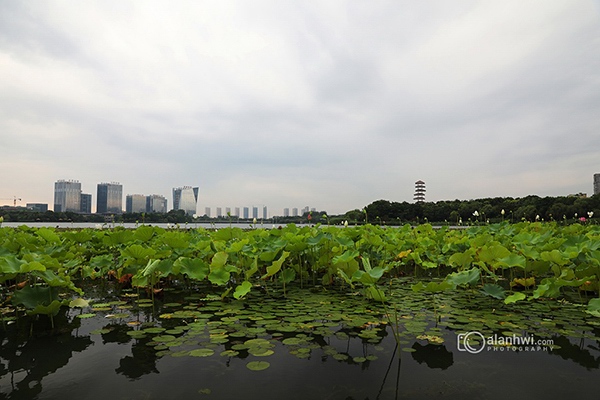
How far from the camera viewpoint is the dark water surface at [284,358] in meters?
1.46

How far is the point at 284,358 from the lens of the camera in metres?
1.79

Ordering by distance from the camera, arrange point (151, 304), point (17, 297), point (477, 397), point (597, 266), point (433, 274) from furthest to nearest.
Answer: point (433, 274) → point (151, 304) → point (597, 266) → point (17, 297) → point (477, 397)

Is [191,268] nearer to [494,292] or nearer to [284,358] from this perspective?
[284,358]

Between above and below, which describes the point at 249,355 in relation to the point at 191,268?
below

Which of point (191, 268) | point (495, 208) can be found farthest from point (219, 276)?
point (495, 208)

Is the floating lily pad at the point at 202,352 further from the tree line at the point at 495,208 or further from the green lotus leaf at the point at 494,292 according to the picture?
the tree line at the point at 495,208

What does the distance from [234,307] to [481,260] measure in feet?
7.76

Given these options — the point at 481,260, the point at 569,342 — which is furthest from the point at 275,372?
the point at 481,260

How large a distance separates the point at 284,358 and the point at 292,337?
1.05 ft

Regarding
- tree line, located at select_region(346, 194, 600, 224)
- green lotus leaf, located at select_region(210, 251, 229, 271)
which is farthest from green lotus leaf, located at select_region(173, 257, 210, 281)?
tree line, located at select_region(346, 194, 600, 224)

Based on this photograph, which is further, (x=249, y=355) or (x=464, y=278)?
(x=464, y=278)

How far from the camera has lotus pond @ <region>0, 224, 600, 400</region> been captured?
4.92 feet

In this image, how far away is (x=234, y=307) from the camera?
9.23ft

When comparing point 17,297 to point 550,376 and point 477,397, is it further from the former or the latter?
point 550,376
